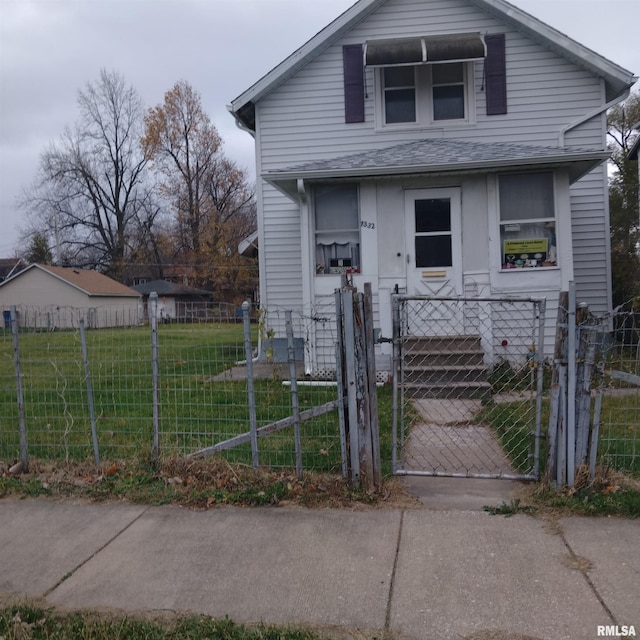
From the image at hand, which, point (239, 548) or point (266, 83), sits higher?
point (266, 83)

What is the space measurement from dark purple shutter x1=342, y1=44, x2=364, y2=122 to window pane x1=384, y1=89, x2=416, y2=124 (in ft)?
1.76

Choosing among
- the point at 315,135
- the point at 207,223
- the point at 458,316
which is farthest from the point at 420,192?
the point at 207,223

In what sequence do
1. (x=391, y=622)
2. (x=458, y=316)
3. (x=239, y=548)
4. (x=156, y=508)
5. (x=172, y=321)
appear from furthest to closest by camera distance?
(x=458, y=316)
(x=172, y=321)
(x=156, y=508)
(x=239, y=548)
(x=391, y=622)

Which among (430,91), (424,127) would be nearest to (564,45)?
(430,91)

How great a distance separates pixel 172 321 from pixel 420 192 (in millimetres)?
5916

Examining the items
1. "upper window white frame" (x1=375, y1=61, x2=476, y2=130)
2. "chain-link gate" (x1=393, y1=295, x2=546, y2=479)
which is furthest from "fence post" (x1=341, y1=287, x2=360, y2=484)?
"upper window white frame" (x1=375, y1=61, x2=476, y2=130)

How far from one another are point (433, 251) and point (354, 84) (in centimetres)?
426

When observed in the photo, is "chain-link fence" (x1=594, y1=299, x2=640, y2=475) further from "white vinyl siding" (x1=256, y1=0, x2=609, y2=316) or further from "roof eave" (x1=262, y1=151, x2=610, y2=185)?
"white vinyl siding" (x1=256, y1=0, x2=609, y2=316)

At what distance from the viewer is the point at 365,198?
10453mm

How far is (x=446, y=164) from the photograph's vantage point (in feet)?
32.3

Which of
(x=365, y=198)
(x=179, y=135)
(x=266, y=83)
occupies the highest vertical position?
(x=179, y=135)

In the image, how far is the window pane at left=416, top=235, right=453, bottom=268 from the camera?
10430 millimetres

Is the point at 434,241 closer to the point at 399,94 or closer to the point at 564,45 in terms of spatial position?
the point at 399,94

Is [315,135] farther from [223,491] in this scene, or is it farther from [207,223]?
[207,223]
